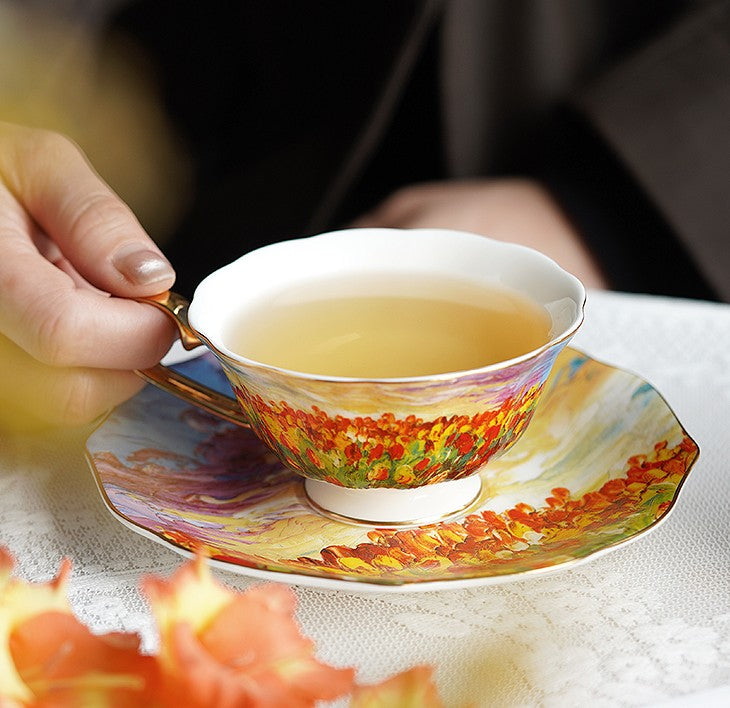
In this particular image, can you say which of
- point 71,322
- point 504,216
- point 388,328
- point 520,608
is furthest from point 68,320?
point 504,216

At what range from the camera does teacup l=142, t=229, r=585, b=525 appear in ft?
1.62

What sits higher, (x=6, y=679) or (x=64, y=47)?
(x=6, y=679)

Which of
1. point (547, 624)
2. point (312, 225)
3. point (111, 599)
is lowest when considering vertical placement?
point (312, 225)

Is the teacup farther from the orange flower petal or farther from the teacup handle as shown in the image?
the orange flower petal

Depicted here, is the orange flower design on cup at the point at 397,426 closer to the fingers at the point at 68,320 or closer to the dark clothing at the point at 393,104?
the fingers at the point at 68,320

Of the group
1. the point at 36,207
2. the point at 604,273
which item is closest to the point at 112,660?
the point at 36,207

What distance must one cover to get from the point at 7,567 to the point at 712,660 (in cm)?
33

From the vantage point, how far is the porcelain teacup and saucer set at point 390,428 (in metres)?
0.50

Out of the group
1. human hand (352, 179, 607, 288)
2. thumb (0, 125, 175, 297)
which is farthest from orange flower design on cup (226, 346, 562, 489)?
human hand (352, 179, 607, 288)

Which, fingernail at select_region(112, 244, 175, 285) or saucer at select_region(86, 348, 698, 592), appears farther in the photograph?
fingernail at select_region(112, 244, 175, 285)

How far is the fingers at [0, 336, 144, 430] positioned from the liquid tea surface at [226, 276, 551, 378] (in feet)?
0.32

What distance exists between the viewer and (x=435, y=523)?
1.79 feet

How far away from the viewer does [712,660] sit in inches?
16.6

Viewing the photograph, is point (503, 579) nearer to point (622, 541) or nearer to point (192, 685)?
point (622, 541)
